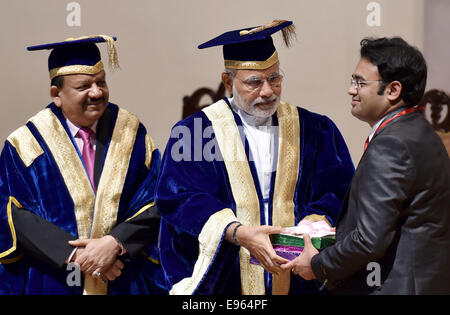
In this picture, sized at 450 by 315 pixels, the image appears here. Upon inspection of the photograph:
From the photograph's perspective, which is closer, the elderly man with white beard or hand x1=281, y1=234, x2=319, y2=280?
hand x1=281, y1=234, x2=319, y2=280

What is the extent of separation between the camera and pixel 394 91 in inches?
126

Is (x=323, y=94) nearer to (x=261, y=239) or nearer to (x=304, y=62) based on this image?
(x=304, y=62)

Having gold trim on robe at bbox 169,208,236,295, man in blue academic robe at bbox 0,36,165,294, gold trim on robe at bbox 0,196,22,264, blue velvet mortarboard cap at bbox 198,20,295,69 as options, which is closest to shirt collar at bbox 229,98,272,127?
blue velvet mortarboard cap at bbox 198,20,295,69

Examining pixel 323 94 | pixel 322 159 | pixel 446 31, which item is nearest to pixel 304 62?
pixel 323 94

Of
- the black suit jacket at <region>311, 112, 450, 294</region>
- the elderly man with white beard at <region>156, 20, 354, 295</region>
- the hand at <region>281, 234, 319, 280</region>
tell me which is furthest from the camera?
the elderly man with white beard at <region>156, 20, 354, 295</region>

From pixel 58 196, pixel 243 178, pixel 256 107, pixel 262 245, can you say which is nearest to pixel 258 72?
pixel 256 107

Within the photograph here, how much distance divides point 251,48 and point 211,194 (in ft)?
2.69

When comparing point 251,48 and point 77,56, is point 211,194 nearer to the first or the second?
point 251,48

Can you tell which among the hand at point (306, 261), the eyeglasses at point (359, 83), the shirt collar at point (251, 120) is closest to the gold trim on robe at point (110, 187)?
the shirt collar at point (251, 120)

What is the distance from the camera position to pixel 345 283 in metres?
3.26

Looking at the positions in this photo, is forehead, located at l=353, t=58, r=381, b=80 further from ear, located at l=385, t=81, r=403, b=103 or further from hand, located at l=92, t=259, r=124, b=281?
hand, located at l=92, t=259, r=124, b=281

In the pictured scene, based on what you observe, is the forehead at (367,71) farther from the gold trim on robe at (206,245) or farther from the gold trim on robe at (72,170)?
the gold trim on robe at (72,170)

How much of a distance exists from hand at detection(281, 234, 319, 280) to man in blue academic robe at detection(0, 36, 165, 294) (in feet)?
3.33

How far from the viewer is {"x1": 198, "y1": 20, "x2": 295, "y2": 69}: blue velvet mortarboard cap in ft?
12.7
